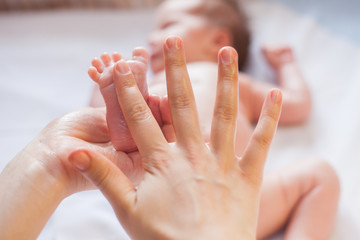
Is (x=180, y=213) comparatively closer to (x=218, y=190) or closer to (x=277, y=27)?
(x=218, y=190)

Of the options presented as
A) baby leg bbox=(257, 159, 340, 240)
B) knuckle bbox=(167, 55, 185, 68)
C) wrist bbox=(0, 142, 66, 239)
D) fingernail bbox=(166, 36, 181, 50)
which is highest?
fingernail bbox=(166, 36, 181, 50)

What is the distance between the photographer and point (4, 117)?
1.08m

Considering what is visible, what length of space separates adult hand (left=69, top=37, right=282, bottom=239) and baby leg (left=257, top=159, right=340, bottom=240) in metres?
0.28

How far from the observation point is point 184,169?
0.56 m

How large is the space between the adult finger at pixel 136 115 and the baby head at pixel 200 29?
61cm

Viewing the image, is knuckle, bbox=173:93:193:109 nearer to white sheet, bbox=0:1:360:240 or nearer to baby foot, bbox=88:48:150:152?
baby foot, bbox=88:48:150:152

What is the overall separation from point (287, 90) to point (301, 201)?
1.41ft

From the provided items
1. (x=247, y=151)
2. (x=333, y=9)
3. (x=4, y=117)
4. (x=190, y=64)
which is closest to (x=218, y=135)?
(x=247, y=151)

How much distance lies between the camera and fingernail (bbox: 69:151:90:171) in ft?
1.65

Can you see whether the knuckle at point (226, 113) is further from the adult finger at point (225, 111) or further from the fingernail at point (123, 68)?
the fingernail at point (123, 68)

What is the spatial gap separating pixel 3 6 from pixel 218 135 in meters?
1.27

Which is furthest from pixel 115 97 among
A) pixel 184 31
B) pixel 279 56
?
pixel 279 56

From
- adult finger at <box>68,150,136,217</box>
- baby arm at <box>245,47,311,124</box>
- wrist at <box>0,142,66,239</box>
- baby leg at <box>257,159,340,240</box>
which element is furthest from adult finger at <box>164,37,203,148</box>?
baby arm at <box>245,47,311,124</box>

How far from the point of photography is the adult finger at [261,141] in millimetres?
595
